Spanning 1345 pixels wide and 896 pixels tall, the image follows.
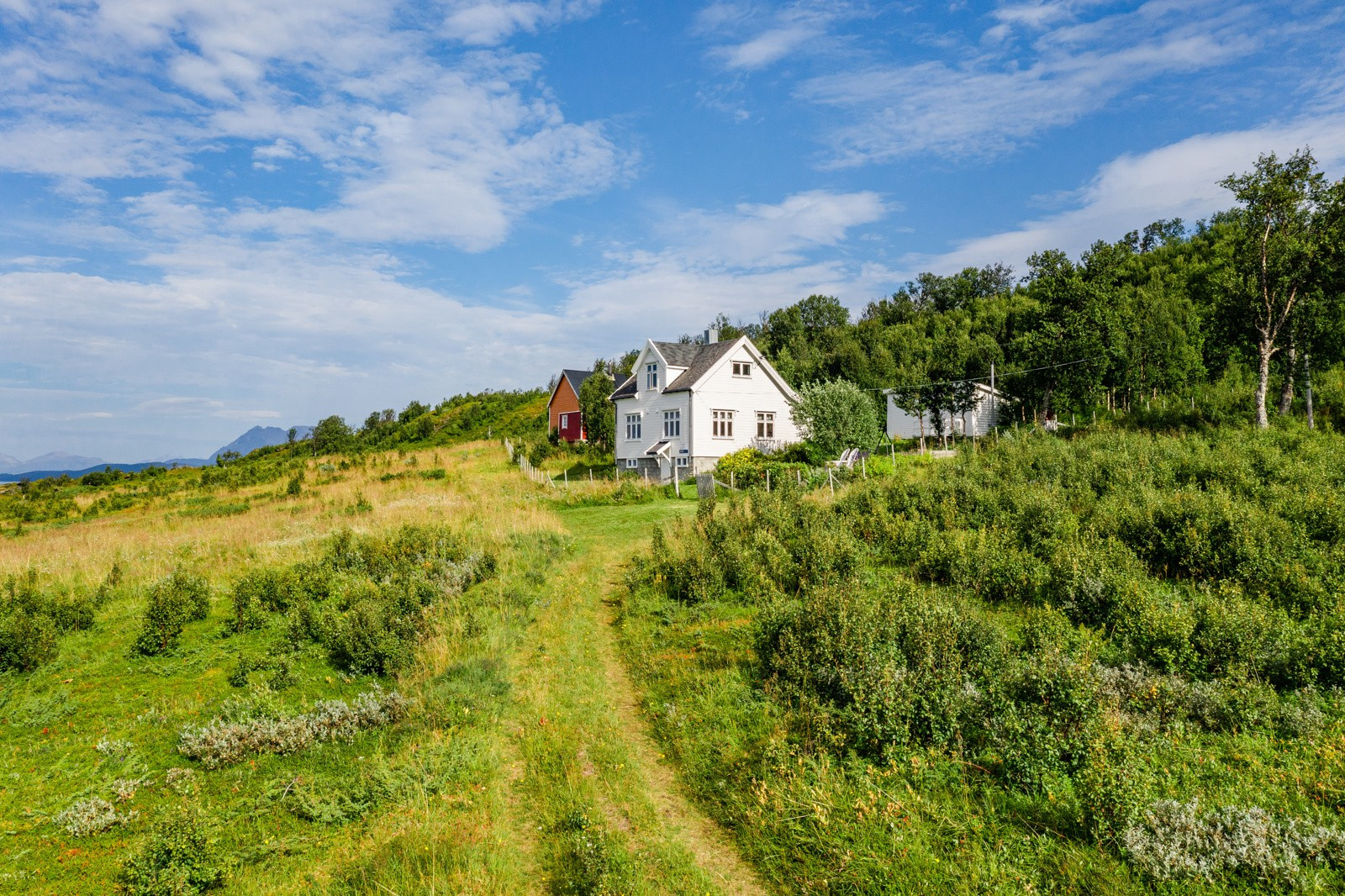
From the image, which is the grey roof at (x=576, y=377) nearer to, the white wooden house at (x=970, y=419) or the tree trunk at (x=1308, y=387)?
the white wooden house at (x=970, y=419)

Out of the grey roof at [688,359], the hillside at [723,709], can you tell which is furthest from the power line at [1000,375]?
the hillside at [723,709]

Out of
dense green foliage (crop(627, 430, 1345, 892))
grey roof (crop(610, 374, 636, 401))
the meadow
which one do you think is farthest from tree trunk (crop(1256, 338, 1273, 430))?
grey roof (crop(610, 374, 636, 401))

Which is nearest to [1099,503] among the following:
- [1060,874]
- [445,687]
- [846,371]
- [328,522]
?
[1060,874]

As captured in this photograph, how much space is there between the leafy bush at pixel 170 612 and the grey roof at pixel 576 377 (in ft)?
170

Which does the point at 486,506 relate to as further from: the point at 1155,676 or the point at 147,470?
the point at 147,470

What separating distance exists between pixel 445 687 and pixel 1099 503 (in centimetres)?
1643

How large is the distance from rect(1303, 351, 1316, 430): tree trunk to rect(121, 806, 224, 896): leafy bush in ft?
134

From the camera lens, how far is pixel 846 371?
78.8 meters

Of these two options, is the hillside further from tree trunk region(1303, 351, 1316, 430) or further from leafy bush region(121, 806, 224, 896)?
tree trunk region(1303, 351, 1316, 430)

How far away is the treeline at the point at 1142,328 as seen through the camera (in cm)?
3048

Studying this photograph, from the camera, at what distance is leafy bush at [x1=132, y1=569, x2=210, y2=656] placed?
1157 centimetres

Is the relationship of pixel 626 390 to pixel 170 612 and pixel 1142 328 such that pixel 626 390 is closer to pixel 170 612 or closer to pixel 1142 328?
pixel 170 612

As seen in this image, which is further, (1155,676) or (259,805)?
(1155,676)

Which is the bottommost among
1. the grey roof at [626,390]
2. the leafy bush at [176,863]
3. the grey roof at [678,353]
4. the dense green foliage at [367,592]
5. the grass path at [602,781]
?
the grass path at [602,781]
